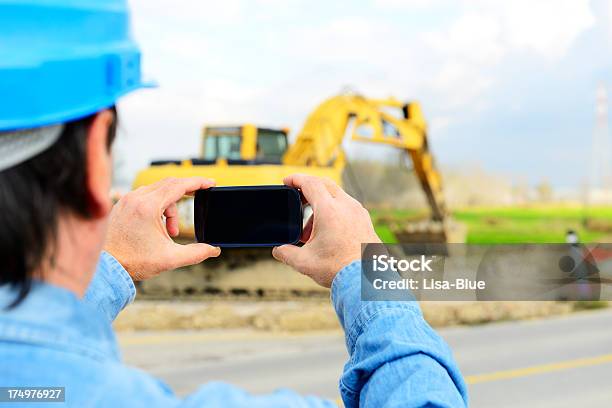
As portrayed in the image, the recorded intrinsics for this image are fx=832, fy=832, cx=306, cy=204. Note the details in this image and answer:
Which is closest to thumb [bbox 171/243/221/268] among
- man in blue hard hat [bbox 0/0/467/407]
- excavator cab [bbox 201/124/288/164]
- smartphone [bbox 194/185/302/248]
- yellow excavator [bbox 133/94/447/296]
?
smartphone [bbox 194/185/302/248]

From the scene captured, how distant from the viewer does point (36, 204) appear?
2.60 feet

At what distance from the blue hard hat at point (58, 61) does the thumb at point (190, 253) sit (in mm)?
429

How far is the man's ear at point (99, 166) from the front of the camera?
815 millimetres

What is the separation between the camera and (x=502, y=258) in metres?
2.29

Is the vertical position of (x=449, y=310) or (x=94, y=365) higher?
(x=94, y=365)

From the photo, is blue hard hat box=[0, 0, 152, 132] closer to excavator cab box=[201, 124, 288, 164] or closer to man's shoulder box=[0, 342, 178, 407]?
man's shoulder box=[0, 342, 178, 407]

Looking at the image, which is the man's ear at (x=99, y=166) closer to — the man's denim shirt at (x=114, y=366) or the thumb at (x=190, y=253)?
the man's denim shirt at (x=114, y=366)

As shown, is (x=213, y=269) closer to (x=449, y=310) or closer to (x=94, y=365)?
(x=449, y=310)

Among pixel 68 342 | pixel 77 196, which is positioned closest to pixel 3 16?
pixel 77 196

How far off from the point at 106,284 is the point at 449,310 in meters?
11.7

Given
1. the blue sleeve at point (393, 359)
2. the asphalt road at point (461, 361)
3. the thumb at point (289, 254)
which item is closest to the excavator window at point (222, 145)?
the asphalt road at point (461, 361)

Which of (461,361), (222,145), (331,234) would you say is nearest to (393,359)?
(331,234)

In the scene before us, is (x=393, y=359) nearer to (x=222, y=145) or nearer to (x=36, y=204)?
(x=36, y=204)

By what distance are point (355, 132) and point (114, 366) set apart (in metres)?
14.4
